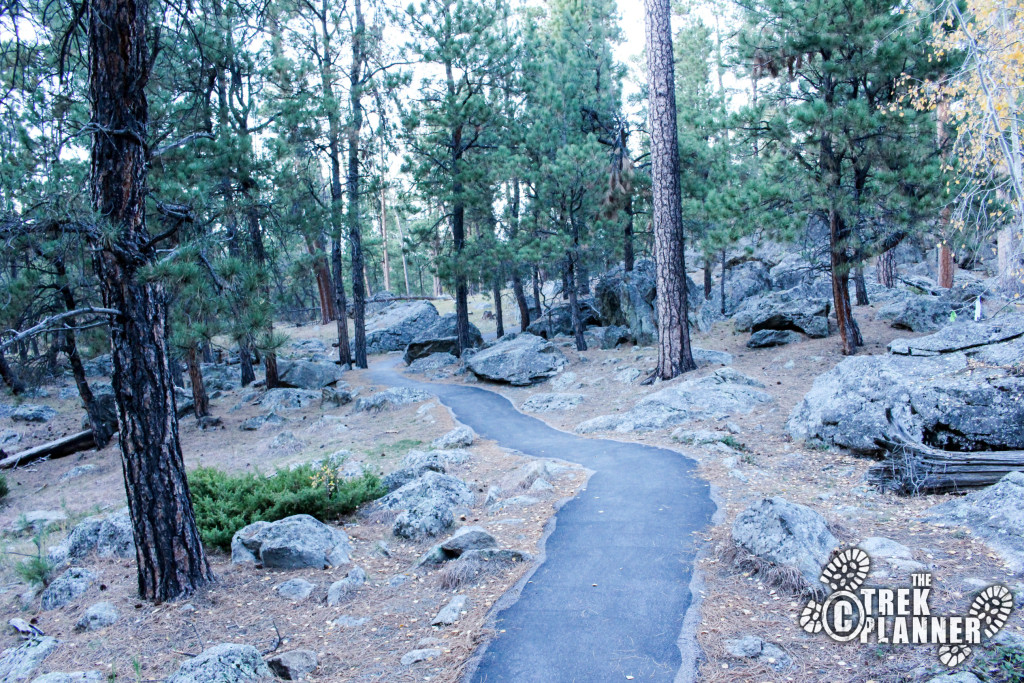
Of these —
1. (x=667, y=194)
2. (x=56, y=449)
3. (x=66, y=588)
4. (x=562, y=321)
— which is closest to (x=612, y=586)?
(x=66, y=588)

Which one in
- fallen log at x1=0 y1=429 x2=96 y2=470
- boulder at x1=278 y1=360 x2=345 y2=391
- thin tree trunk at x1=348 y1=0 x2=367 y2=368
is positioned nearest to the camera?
fallen log at x1=0 y1=429 x2=96 y2=470

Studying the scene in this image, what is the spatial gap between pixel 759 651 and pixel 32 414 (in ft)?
77.3

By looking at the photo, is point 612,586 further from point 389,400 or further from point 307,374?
point 307,374

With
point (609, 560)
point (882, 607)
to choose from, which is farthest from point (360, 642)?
point (882, 607)

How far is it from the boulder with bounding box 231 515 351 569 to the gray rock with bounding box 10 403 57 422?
18331 millimetres

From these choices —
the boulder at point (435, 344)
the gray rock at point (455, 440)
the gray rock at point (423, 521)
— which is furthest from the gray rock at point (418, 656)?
the boulder at point (435, 344)

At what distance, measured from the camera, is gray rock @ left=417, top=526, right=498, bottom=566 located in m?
5.80

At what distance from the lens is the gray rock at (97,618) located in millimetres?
4977

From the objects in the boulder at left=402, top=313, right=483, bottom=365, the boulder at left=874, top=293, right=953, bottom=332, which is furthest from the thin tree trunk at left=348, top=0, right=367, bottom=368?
the boulder at left=874, top=293, right=953, bottom=332

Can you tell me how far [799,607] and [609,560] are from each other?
5.33ft

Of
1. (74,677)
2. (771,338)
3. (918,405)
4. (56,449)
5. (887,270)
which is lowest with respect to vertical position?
(56,449)

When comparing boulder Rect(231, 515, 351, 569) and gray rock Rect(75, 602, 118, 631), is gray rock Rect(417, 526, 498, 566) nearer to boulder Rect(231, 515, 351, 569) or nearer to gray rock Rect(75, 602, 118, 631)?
boulder Rect(231, 515, 351, 569)

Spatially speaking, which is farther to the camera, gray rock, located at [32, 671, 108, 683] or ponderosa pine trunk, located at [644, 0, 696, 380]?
ponderosa pine trunk, located at [644, 0, 696, 380]

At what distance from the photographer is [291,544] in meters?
6.02
